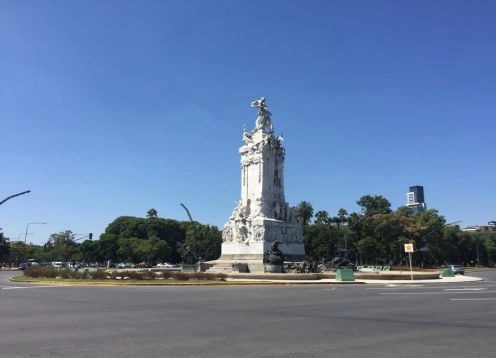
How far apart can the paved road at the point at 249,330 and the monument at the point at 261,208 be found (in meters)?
38.1

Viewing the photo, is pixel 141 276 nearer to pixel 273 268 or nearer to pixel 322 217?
pixel 273 268

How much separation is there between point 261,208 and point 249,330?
151ft

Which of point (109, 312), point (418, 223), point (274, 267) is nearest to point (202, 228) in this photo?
point (418, 223)

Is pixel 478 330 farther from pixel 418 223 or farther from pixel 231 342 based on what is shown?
pixel 418 223

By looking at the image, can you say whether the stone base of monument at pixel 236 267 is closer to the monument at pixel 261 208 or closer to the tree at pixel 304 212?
the monument at pixel 261 208

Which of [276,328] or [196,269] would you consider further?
[196,269]

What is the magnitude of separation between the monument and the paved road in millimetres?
38088

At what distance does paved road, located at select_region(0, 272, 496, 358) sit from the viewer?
8828mm

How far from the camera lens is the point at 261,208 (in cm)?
5716

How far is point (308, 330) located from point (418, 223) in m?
84.6

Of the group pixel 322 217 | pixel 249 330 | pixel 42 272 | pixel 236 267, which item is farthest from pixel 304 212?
pixel 249 330

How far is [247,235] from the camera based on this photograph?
5678 centimetres

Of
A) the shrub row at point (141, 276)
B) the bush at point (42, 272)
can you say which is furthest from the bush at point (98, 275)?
the bush at point (42, 272)

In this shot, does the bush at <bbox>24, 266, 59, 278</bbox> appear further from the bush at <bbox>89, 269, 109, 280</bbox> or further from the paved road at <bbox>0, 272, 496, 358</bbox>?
the paved road at <bbox>0, 272, 496, 358</bbox>
